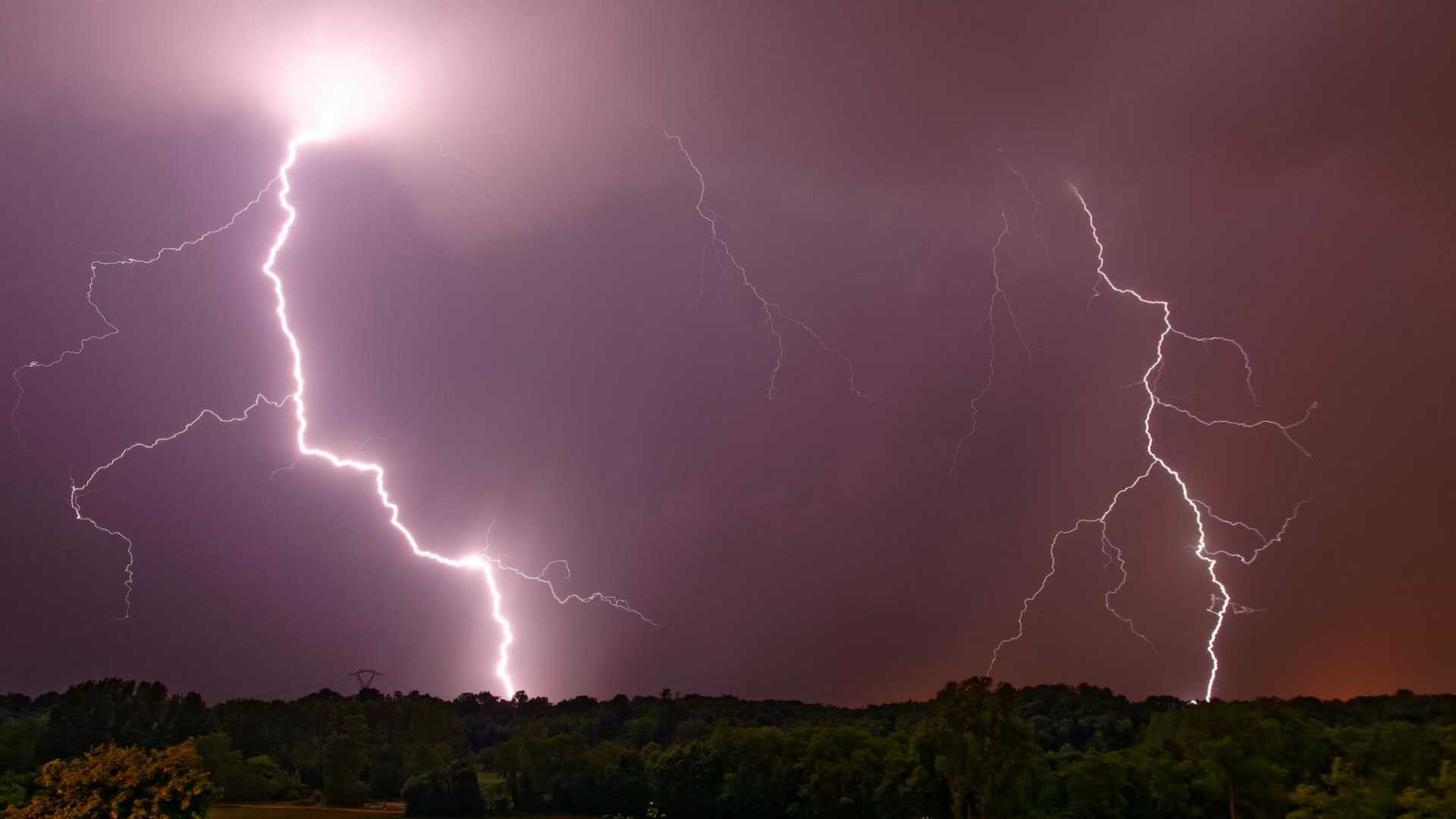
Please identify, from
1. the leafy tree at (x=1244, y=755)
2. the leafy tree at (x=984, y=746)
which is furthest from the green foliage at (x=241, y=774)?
the leafy tree at (x=1244, y=755)

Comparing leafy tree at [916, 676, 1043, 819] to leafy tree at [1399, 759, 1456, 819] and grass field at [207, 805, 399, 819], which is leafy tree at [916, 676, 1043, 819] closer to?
leafy tree at [1399, 759, 1456, 819]

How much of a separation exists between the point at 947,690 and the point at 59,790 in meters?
24.2

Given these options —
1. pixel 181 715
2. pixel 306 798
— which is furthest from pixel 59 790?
pixel 181 715

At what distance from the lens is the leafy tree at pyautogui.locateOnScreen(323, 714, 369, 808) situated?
5584cm

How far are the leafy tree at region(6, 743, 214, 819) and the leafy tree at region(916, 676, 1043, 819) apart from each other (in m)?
21.4

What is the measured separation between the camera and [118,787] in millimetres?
22688

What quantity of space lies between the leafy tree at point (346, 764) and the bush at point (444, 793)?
5.67m

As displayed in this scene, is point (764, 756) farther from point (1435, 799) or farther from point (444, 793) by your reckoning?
point (1435, 799)

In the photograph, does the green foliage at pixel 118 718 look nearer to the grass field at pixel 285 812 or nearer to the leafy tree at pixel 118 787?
the grass field at pixel 285 812

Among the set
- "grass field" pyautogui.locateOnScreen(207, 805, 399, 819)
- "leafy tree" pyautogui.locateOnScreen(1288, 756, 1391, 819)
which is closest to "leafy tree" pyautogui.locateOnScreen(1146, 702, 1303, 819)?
"leafy tree" pyautogui.locateOnScreen(1288, 756, 1391, 819)

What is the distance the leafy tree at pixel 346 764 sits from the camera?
5584 cm

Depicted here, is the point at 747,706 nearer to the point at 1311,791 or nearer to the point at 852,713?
the point at 852,713

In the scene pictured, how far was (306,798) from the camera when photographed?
190 ft

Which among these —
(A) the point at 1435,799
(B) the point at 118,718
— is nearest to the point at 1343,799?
(A) the point at 1435,799
